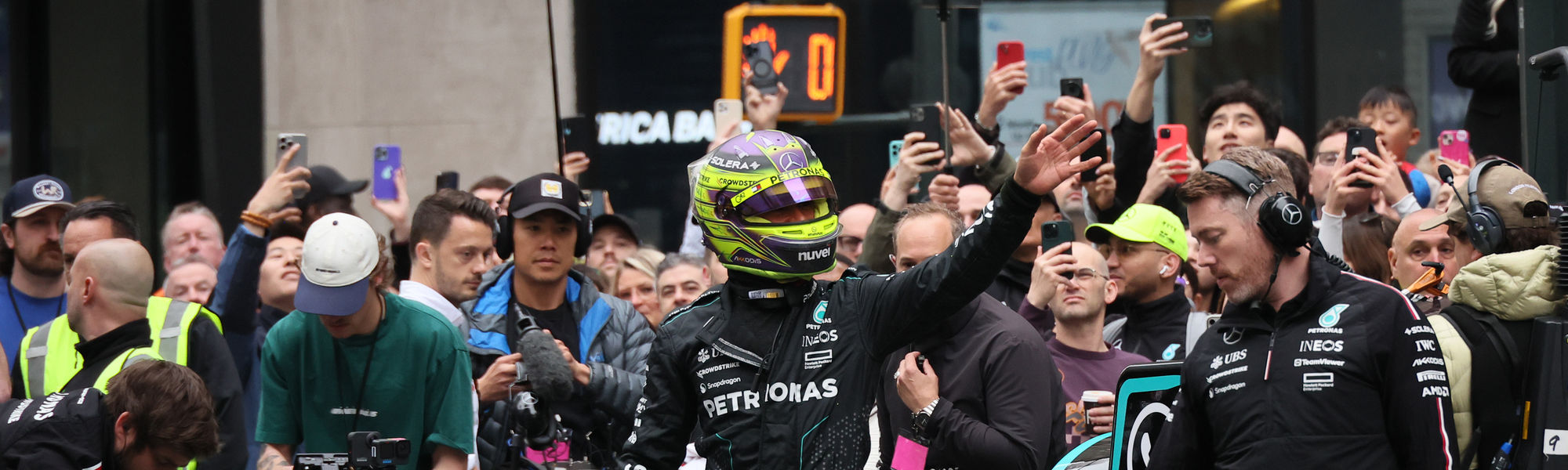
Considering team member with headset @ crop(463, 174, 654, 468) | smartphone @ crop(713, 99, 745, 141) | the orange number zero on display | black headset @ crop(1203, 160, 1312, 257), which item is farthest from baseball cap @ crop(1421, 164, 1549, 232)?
the orange number zero on display

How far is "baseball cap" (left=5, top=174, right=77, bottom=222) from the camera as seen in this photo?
755 centimetres

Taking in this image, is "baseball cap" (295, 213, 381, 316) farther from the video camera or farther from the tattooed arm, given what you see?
the tattooed arm

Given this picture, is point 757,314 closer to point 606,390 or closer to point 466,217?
point 606,390

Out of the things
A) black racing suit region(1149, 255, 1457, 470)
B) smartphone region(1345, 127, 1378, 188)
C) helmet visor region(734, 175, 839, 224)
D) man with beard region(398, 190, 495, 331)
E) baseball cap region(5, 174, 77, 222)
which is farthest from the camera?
baseball cap region(5, 174, 77, 222)

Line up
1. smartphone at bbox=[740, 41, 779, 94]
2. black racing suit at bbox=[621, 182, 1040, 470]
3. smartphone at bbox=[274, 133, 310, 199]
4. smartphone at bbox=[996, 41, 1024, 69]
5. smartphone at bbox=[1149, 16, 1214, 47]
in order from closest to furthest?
1. black racing suit at bbox=[621, 182, 1040, 470]
2. smartphone at bbox=[1149, 16, 1214, 47]
3. smartphone at bbox=[274, 133, 310, 199]
4. smartphone at bbox=[996, 41, 1024, 69]
5. smartphone at bbox=[740, 41, 779, 94]

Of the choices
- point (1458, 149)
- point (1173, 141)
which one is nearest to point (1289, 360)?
point (1173, 141)

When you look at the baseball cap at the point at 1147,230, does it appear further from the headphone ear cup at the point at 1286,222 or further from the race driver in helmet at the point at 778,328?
the race driver in helmet at the point at 778,328

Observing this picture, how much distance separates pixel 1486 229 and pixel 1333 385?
963 mm

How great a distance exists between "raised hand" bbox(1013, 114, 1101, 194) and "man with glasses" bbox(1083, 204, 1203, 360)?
2.68 metres

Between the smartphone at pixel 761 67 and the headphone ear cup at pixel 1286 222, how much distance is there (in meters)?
4.76

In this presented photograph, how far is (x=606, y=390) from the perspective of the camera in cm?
640

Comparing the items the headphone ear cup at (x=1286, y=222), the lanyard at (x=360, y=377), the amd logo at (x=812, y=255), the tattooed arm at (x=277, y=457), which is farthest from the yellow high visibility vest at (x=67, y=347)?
the headphone ear cup at (x=1286, y=222)

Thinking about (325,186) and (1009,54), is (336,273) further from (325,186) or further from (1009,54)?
(325,186)

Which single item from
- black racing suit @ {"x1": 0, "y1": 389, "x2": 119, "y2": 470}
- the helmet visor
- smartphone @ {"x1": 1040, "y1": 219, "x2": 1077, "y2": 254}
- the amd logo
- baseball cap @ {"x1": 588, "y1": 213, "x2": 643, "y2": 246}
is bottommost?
black racing suit @ {"x1": 0, "y1": 389, "x2": 119, "y2": 470}
